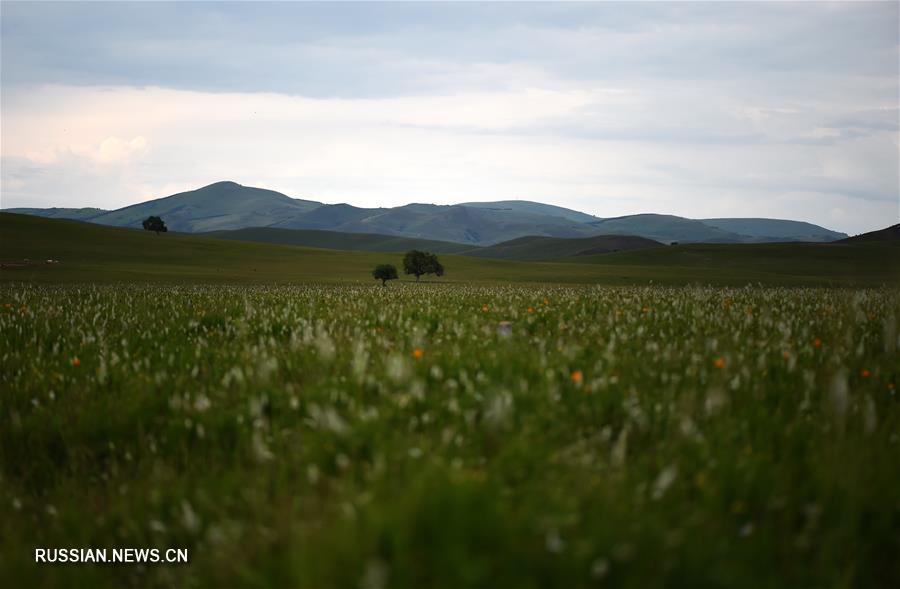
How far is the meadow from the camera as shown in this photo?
2484 mm

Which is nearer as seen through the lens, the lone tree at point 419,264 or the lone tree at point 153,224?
the lone tree at point 419,264

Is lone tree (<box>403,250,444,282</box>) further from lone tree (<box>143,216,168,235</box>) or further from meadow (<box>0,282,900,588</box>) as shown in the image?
lone tree (<box>143,216,168,235</box>)

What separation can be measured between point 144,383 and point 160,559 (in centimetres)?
282

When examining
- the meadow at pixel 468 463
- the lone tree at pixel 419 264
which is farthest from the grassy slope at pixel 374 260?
the meadow at pixel 468 463

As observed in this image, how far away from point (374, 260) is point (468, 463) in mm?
123027

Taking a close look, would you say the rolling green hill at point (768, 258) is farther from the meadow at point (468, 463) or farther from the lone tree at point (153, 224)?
the meadow at point (468, 463)

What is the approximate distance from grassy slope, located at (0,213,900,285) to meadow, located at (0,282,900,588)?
248 ft

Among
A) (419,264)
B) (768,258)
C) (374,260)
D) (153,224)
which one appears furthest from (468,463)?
(153,224)

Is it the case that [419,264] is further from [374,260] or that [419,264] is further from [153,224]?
[153,224]

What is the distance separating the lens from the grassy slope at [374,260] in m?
88.0

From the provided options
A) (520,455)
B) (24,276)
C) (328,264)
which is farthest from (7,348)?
(328,264)

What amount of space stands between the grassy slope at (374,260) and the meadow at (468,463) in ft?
248

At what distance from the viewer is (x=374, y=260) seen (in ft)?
411

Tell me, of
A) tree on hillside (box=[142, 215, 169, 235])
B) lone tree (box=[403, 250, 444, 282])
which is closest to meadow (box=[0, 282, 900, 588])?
lone tree (box=[403, 250, 444, 282])
